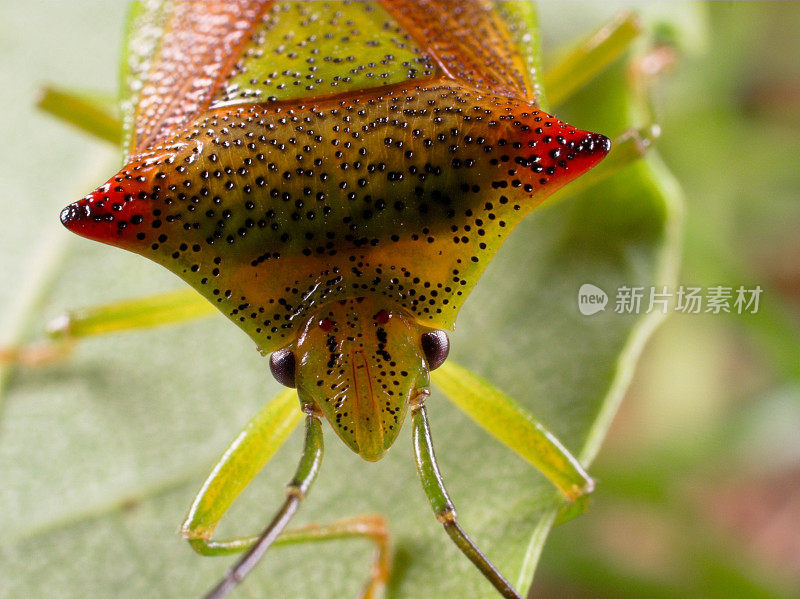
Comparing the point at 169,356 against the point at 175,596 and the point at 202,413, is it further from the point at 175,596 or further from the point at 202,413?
the point at 175,596

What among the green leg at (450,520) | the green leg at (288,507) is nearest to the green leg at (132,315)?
the green leg at (288,507)

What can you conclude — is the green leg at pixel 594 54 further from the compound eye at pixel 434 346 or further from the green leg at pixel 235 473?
the green leg at pixel 235 473

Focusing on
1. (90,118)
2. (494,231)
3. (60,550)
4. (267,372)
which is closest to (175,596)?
(60,550)

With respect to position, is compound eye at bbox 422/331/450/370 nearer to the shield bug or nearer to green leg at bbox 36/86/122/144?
the shield bug

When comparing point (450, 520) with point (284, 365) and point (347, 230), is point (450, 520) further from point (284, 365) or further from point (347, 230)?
point (347, 230)

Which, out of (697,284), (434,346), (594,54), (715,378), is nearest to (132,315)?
(434,346)

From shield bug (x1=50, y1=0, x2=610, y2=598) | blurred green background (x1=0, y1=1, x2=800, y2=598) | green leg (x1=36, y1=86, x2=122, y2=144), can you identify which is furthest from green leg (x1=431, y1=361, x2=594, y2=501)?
green leg (x1=36, y1=86, x2=122, y2=144)
